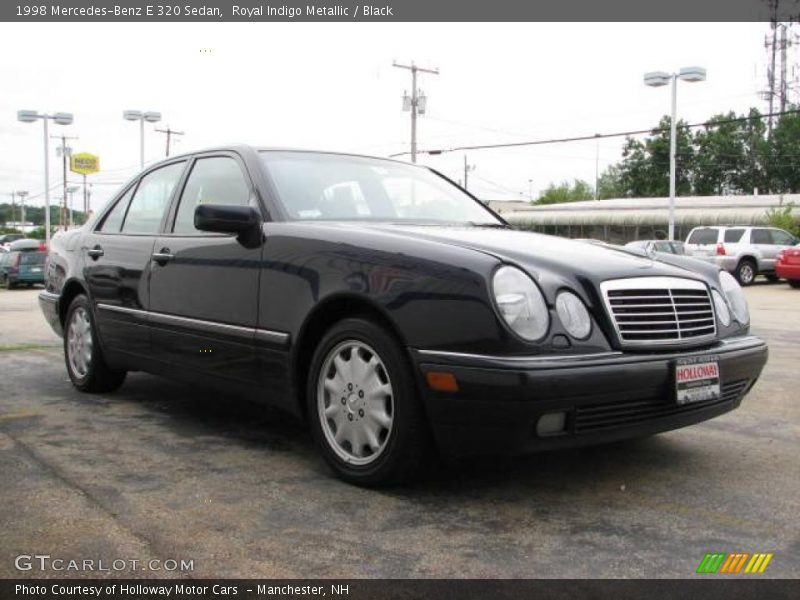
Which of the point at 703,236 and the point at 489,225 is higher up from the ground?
the point at 703,236

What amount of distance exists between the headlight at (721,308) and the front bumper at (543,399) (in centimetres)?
56

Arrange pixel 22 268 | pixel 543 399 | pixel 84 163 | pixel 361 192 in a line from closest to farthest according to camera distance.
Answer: pixel 543 399 < pixel 361 192 < pixel 22 268 < pixel 84 163

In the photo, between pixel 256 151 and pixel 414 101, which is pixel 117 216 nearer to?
pixel 256 151

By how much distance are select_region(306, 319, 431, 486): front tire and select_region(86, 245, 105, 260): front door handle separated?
2313 mm

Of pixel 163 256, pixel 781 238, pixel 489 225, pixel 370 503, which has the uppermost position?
pixel 781 238

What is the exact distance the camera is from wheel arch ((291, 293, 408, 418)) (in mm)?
3285

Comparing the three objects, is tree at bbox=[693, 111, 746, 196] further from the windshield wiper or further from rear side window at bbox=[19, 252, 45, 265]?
the windshield wiper

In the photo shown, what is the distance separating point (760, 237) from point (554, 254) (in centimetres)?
2199

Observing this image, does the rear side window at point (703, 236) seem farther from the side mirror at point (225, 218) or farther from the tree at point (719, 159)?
the tree at point (719, 159)

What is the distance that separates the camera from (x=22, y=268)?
25.0 metres

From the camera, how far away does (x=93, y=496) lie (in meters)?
3.28

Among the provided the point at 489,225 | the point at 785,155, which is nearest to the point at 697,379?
the point at 489,225

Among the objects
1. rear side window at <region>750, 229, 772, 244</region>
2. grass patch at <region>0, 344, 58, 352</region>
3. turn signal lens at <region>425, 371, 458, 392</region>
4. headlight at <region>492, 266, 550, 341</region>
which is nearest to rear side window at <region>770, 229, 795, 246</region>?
rear side window at <region>750, 229, 772, 244</region>

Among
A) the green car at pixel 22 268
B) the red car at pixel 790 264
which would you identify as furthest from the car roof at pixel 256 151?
the green car at pixel 22 268
